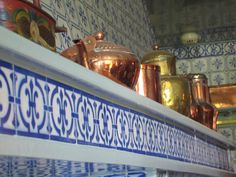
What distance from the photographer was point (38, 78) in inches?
33.4

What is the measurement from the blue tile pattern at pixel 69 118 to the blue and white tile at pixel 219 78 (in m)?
Result: 2.03

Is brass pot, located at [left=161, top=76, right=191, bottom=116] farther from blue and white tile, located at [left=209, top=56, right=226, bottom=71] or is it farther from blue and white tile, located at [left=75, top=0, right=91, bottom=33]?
blue and white tile, located at [left=209, top=56, right=226, bottom=71]

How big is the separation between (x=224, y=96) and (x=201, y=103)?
1330mm

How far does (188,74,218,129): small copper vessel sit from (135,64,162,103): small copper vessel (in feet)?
1.58

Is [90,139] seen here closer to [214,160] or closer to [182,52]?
[214,160]

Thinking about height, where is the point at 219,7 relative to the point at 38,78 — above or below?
above

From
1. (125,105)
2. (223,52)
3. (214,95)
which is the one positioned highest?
(223,52)

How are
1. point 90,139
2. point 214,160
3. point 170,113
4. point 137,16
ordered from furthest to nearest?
point 137,16, point 214,160, point 170,113, point 90,139

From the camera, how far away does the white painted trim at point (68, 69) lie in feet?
2.45

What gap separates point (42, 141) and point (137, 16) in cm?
225

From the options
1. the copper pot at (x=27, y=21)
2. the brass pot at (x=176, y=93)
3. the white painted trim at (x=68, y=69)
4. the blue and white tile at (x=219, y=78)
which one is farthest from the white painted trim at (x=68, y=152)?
the blue and white tile at (x=219, y=78)

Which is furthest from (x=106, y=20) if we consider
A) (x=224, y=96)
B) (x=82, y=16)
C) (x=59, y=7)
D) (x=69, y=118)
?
(x=69, y=118)

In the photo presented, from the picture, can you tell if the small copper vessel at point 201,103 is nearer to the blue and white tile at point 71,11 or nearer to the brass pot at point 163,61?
the brass pot at point 163,61

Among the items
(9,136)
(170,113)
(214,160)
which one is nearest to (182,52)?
(214,160)
